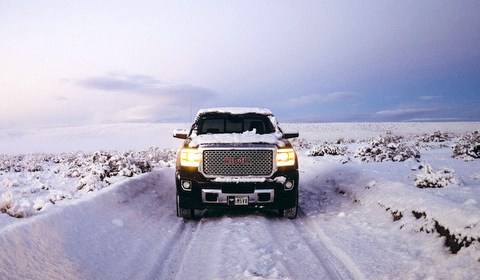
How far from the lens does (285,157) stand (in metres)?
6.49

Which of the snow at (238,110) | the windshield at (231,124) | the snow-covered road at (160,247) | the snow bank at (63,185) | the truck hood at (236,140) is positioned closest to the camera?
the snow-covered road at (160,247)

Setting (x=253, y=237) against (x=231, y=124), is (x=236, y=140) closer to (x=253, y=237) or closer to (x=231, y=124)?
(x=231, y=124)

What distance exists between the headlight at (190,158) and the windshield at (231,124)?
4.62 ft

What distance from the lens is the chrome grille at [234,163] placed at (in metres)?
6.34

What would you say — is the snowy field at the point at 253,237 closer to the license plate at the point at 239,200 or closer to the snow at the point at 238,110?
the license plate at the point at 239,200

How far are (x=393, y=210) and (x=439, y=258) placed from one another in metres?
2.05

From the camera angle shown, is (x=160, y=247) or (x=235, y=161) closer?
(x=160, y=247)

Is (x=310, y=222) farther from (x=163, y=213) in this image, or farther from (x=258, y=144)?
(x=163, y=213)

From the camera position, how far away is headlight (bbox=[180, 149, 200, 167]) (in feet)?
21.0

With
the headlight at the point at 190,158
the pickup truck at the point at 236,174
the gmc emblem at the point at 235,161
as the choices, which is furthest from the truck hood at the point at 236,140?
the gmc emblem at the point at 235,161

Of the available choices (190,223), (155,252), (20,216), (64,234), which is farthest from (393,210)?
(20,216)

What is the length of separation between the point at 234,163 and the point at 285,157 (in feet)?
3.10

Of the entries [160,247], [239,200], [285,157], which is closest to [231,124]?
[285,157]

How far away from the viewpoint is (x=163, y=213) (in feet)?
23.8
